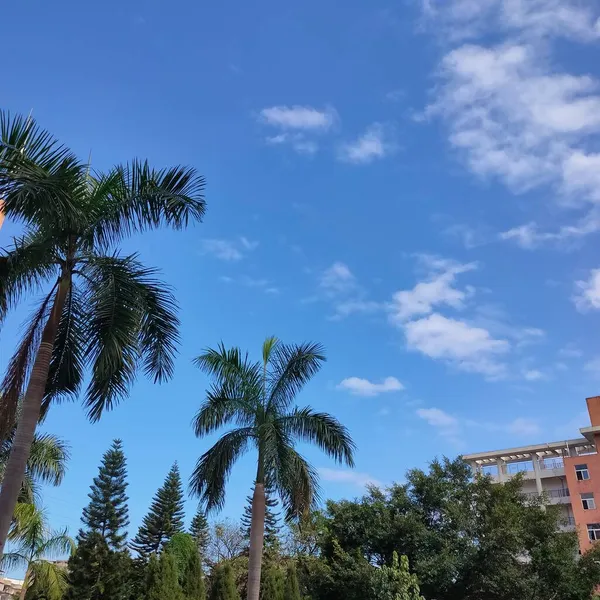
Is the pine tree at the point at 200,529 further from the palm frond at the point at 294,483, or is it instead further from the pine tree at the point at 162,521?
the palm frond at the point at 294,483

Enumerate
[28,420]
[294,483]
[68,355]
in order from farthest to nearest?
[294,483], [68,355], [28,420]

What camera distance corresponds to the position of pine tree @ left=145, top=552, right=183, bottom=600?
59.5 feet

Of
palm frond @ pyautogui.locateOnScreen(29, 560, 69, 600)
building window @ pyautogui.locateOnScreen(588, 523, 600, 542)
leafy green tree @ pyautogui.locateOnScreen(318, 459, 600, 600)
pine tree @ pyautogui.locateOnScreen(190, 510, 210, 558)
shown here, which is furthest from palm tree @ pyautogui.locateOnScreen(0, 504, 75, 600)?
building window @ pyautogui.locateOnScreen(588, 523, 600, 542)

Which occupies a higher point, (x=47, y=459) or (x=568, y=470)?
(x=568, y=470)

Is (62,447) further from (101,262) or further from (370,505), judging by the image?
(370,505)

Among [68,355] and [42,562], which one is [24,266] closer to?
[68,355]

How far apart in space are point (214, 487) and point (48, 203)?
9.19 meters

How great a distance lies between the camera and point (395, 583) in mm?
18750

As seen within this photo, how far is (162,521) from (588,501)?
95.6 ft

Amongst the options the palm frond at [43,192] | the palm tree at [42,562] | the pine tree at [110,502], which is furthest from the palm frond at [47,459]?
the pine tree at [110,502]

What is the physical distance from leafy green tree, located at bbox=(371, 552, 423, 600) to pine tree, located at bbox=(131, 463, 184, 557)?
2544cm

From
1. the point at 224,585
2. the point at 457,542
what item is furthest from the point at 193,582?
the point at 457,542

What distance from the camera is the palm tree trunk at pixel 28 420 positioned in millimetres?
7316

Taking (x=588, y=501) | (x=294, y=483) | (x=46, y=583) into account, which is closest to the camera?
(x=294, y=483)
